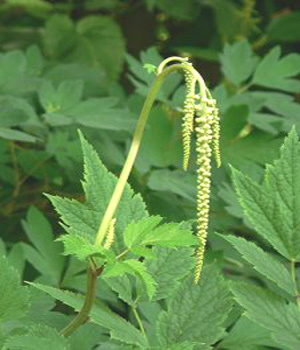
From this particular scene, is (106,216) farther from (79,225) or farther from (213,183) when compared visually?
(213,183)

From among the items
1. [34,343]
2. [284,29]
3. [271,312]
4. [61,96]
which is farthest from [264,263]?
[284,29]

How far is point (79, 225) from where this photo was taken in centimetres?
93

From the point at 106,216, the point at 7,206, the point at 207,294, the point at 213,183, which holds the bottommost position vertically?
the point at 7,206

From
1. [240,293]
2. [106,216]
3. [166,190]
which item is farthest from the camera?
[166,190]

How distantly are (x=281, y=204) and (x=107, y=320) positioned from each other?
10.8 inches

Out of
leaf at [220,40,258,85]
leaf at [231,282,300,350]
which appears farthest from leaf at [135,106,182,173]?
leaf at [231,282,300,350]

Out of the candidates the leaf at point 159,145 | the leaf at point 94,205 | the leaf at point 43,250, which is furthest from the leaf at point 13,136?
the leaf at point 94,205

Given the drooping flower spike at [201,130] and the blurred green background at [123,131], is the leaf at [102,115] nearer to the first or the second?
the blurred green background at [123,131]

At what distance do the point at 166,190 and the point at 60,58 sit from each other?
4.07 feet

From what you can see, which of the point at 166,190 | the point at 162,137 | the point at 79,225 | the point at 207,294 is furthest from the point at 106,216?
the point at 162,137

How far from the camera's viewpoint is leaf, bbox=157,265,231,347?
96cm

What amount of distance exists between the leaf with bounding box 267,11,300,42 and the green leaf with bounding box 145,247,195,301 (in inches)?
77.6

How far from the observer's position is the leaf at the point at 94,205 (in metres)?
0.93

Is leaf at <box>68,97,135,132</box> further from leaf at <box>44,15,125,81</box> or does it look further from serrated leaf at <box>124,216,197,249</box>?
leaf at <box>44,15,125,81</box>
